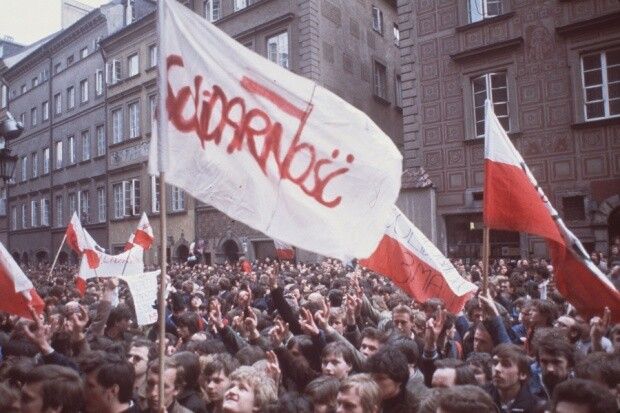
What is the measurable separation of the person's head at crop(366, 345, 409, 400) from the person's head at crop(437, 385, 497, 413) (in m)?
0.80

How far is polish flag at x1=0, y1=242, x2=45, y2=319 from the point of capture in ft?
15.5

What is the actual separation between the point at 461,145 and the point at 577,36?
13.7 feet

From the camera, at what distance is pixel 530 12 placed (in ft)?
54.5

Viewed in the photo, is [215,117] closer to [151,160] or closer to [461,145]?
[151,160]

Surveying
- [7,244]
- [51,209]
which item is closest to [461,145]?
[51,209]

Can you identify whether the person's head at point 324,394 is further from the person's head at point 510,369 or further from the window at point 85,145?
the window at point 85,145

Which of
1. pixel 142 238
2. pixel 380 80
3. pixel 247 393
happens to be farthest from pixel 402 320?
pixel 380 80

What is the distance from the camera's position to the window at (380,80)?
26.3 metres

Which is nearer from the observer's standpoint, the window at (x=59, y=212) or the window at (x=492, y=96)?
the window at (x=492, y=96)

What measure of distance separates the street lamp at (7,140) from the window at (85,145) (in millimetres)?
26009

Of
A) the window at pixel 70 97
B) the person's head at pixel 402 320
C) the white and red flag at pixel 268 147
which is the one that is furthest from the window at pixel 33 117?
the white and red flag at pixel 268 147

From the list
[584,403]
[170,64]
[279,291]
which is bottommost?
[584,403]

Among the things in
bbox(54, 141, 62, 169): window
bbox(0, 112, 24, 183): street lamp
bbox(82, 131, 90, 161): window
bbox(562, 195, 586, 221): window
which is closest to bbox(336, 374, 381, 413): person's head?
bbox(0, 112, 24, 183): street lamp

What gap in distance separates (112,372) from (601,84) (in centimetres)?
1541
